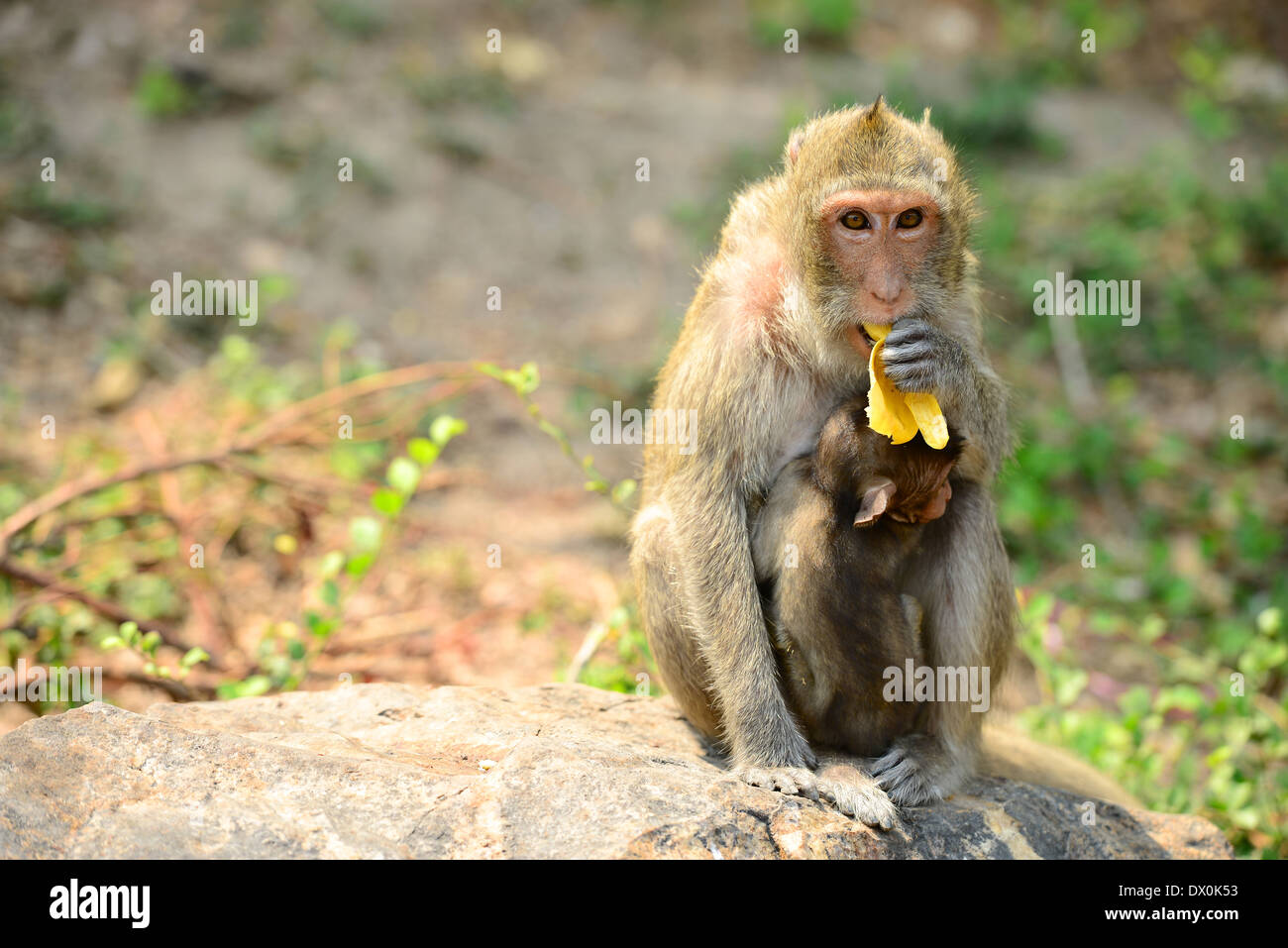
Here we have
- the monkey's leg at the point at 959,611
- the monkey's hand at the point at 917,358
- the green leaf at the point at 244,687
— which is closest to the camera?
the monkey's hand at the point at 917,358

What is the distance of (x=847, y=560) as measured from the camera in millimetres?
4504

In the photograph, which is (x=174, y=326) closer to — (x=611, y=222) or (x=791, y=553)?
(x=611, y=222)

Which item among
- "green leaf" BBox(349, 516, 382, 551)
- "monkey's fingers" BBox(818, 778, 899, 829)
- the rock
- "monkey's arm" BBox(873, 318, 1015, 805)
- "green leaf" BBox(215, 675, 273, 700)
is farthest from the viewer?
"green leaf" BBox(349, 516, 382, 551)

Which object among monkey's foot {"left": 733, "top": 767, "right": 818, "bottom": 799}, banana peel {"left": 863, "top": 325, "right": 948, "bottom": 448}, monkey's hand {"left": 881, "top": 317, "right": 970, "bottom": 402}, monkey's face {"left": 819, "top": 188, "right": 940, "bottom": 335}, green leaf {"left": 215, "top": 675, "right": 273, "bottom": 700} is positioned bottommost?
monkey's foot {"left": 733, "top": 767, "right": 818, "bottom": 799}

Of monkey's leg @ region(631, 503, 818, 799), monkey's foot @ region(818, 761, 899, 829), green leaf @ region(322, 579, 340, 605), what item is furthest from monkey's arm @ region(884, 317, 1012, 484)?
green leaf @ region(322, 579, 340, 605)

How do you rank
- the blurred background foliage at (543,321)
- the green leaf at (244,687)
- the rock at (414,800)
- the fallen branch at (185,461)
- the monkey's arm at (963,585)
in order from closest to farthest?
the rock at (414,800) < the monkey's arm at (963,585) < the green leaf at (244,687) < the fallen branch at (185,461) < the blurred background foliage at (543,321)

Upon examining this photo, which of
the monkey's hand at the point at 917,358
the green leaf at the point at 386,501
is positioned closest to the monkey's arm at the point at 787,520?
the monkey's hand at the point at 917,358

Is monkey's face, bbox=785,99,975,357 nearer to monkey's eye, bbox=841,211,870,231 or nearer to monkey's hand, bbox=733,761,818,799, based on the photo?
monkey's eye, bbox=841,211,870,231

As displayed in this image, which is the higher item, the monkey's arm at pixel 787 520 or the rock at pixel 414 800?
the monkey's arm at pixel 787 520

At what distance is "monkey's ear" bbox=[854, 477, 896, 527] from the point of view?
435 centimetres

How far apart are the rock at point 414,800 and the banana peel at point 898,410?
1416mm

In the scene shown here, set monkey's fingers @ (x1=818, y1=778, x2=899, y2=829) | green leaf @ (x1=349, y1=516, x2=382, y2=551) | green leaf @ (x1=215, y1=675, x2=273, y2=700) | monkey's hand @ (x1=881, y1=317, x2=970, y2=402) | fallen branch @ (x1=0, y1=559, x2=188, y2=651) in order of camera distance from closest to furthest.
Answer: monkey's fingers @ (x1=818, y1=778, x2=899, y2=829), monkey's hand @ (x1=881, y1=317, x2=970, y2=402), green leaf @ (x1=215, y1=675, x2=273, y2=700), green leaf @ (x1=349, y1=516, x2=382, y2=551), fallen branch @ (x1=0, y1=559, x2=188, y2=651)

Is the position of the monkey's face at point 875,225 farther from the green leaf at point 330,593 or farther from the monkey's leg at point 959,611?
the green leaf at point 330,593

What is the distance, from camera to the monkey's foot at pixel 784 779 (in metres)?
4.16
